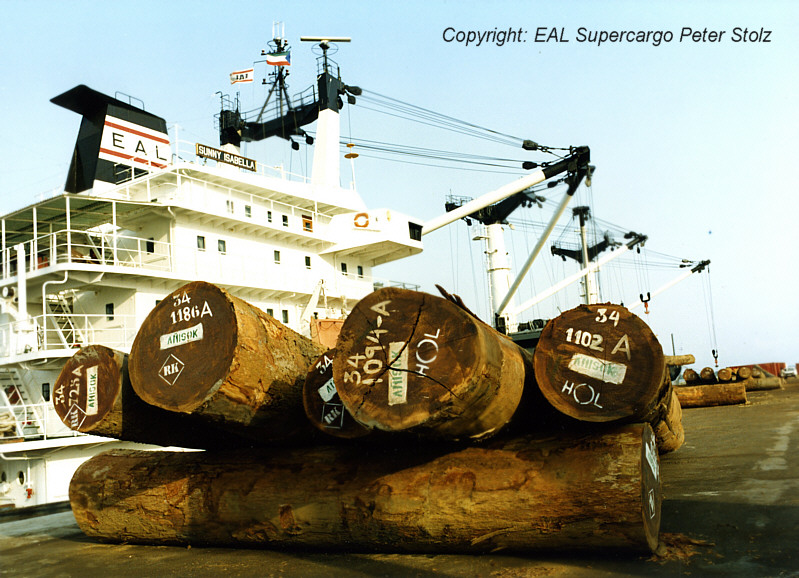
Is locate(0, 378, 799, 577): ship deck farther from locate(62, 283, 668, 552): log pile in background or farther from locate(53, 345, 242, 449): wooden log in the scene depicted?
locate(53, 345, 242, 449): wooden log

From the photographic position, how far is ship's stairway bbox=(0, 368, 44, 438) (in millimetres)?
15403

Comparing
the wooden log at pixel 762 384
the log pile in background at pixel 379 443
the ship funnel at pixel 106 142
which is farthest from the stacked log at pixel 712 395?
the ship funnel at pixel 106 142

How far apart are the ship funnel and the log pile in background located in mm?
17174

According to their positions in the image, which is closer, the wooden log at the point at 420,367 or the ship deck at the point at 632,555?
the wooden log at the point at 420,367

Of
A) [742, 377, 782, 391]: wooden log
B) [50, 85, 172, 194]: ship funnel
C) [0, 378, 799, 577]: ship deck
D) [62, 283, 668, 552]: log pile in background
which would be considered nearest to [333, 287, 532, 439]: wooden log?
[62, 283, 668, 552]: log pile in background

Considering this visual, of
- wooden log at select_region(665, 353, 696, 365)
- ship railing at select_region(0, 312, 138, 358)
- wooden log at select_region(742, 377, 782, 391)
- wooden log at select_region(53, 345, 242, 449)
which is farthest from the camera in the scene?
wooden log at select_region(742, 377, 782, 391)

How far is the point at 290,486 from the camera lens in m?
5.23

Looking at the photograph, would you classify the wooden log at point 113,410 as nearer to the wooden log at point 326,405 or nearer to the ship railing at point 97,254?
the wooden log at point 326,405

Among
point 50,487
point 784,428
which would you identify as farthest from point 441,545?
point 50,487

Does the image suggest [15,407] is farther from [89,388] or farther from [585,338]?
[585,338]

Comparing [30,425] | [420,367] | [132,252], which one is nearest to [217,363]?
[420,367]

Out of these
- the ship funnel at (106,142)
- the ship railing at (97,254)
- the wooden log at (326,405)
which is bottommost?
the wooden log at (326,405)

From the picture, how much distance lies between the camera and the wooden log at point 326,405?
4868 millimetres

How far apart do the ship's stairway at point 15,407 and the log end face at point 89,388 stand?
10.7 m
